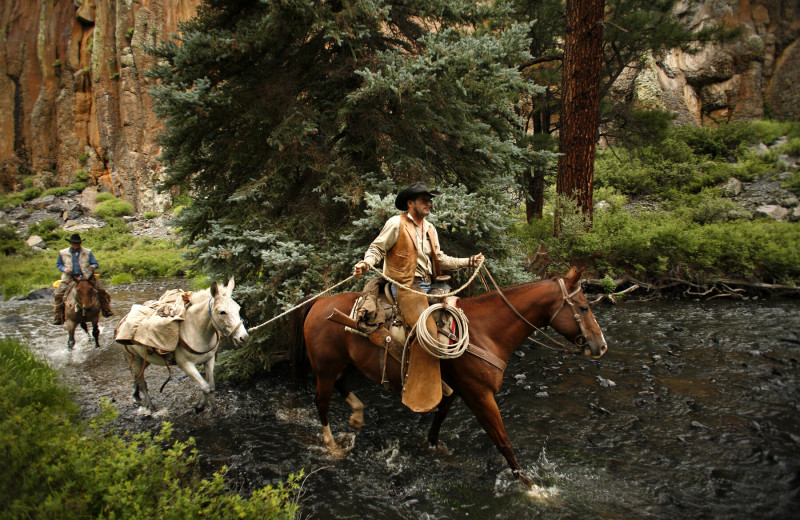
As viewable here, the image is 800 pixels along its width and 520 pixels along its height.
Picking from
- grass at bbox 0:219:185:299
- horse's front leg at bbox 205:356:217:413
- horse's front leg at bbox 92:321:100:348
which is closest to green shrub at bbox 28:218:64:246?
grass at bbox 0:219:185:299

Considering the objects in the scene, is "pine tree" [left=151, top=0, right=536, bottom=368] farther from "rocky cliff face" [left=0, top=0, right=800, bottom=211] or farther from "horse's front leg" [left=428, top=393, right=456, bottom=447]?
"rocky cliff face" [left=0, top=0, right=800, bottom=211]

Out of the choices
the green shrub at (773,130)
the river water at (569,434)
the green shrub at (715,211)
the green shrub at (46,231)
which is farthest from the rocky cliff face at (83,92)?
the river water at (569,434)

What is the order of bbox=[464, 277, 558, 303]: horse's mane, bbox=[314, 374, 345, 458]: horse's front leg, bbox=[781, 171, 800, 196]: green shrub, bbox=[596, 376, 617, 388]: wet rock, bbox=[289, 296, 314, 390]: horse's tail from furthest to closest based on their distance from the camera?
bbox=[781, 171, 800, 196]: green shrub → bbox=[596, 376, 617, 388]: wet rock → bbox=[289, 296, 314, 390]: horse's tail → bbox=[314, 374, 345, 458]: horse's front leg → bbox=[464, 277, 558, 303]: horse's mane

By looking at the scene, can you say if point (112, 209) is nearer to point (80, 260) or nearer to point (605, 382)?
point (80, 260)

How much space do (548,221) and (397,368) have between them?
8619 mm

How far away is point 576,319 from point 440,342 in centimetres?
146

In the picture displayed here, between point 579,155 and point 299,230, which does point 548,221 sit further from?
point 299,230

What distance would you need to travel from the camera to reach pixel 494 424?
3908mm

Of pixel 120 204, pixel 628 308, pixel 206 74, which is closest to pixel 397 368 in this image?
pixel 206 74

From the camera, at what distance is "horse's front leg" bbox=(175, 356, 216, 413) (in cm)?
545

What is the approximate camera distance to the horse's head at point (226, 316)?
16.2ft

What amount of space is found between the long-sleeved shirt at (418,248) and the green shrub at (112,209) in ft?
111

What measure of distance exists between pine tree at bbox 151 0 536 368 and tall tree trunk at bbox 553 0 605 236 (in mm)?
2618

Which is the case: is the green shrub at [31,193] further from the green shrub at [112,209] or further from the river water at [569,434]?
the river water at [569,434]
